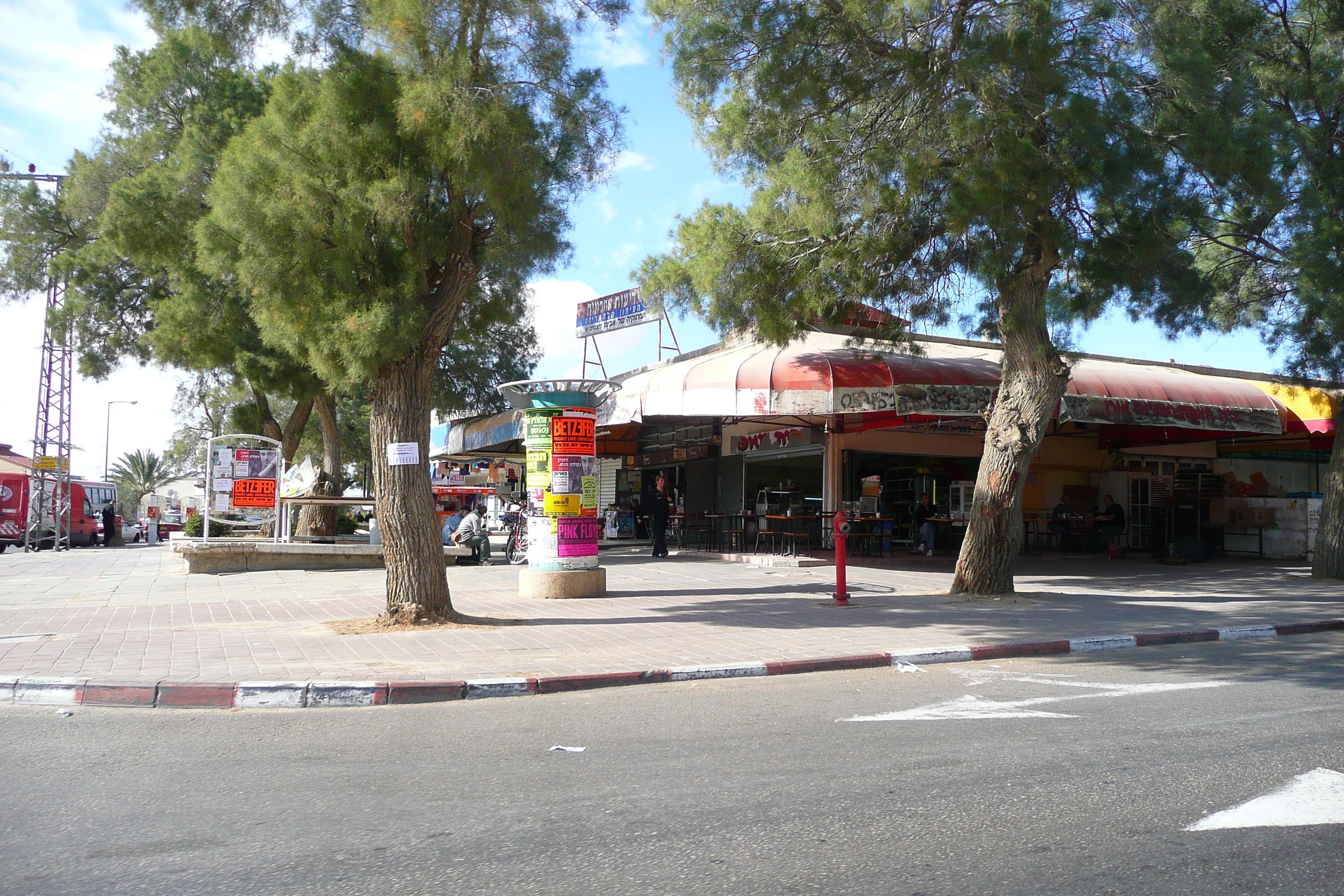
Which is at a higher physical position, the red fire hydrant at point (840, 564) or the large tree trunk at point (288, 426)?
the large tree trunk at point (288, 426)

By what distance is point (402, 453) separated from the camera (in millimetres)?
10562

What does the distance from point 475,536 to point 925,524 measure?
1036 centimetres

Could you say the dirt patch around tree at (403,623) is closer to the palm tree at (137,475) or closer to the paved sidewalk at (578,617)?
the paved sidewalk at (578,617)

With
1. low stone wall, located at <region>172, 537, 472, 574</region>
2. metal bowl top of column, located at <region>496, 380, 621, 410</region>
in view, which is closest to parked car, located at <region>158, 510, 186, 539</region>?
low stone wall, located at <region>172, 537, 472, 574</region>

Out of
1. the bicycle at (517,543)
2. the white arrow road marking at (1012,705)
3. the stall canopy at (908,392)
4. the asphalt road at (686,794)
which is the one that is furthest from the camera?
the bicycle at (517,543)

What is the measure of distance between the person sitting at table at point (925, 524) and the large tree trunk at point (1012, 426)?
25.8 feet

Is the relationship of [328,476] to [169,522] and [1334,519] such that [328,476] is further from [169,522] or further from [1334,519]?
[169,522]

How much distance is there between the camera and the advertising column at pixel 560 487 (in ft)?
44.0

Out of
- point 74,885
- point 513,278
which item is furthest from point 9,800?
point 513,278

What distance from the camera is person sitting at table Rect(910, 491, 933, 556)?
2152 cm

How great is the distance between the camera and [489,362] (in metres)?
28.1

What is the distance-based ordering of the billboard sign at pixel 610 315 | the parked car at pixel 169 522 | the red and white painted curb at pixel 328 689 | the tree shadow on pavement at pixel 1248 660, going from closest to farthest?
1. the red and white painted curb at pixel 328 689
2. the tree shadow on pavement at pixel 1248 660
3. the billboard sign at pixel 610 315
4. the parked car at pixel 169 522

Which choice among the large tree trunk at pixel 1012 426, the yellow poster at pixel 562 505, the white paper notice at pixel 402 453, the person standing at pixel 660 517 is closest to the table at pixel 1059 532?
the person standing at pixel 660 517

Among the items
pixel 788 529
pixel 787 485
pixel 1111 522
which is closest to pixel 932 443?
pixel 787 485
